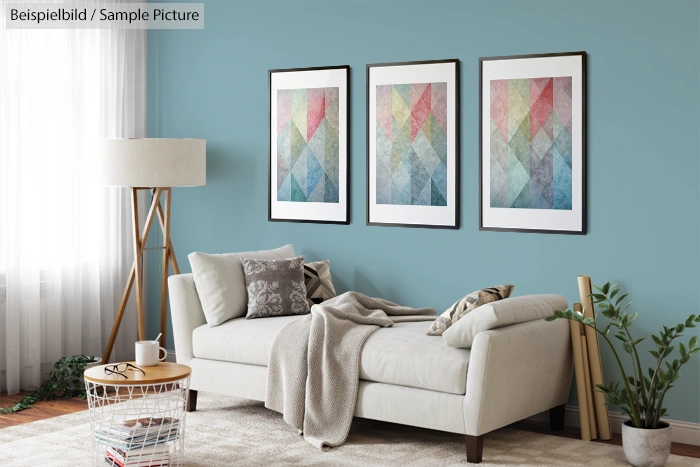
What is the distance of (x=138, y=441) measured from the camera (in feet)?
11.9

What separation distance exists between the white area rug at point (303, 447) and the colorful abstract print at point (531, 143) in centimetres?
121

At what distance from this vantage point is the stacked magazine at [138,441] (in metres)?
3.62

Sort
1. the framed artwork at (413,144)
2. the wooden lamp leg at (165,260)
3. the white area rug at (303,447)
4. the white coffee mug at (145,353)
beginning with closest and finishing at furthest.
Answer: the white coffee mug at (145,353) < the white area rug at (303,447) < the framed artwork at (413,144) < the wooden lamp leg at (165,260)

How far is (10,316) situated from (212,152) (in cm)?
162

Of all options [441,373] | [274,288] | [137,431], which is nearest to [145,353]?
[137,431]

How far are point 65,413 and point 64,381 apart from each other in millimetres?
430

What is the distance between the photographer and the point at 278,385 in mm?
4402

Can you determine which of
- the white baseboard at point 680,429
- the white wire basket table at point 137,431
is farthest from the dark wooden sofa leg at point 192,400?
the white baseboard at point 680,429

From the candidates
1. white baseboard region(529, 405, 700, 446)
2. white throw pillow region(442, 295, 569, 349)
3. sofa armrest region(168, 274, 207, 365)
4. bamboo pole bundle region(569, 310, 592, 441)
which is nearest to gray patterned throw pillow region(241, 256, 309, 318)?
sofa armrest region(168, 274, 207, 365)

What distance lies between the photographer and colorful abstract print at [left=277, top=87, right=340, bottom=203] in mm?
5371

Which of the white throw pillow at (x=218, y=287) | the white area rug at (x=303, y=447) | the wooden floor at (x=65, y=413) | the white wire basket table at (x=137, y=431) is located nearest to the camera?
the white wire basket table at (x=137, y=431)

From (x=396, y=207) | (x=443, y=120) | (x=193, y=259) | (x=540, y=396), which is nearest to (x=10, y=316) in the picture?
(x=193, y=259)

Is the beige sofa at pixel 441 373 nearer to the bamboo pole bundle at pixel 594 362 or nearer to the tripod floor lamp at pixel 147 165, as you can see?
the bamboo pole bundle at pixel 594 362

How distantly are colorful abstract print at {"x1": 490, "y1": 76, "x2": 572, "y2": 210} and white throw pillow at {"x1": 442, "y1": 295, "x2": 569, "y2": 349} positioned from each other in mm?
722
